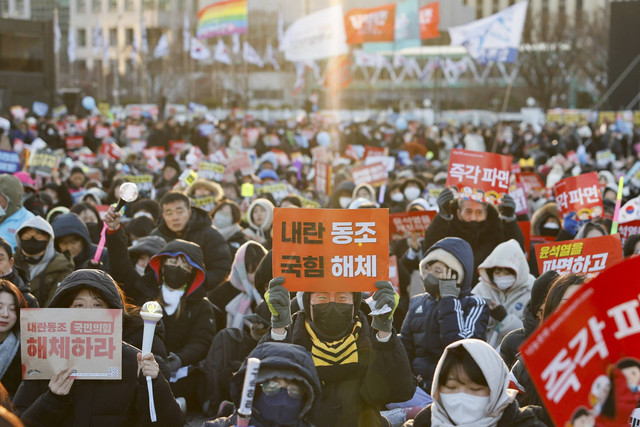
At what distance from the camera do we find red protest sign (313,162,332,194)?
12.8 meters

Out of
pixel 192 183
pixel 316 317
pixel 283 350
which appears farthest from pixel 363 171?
pixel 283 350

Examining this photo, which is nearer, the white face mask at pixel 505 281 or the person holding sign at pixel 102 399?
the person holding sign at pixel 102 399

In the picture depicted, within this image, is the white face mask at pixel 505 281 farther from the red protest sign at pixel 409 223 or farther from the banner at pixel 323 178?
the banner at pixel 323 178

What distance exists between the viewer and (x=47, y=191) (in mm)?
10781

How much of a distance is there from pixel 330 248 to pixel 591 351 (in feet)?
6.31

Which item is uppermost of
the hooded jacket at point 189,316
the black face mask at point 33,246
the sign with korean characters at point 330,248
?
the sign with korean characters at point 330,248

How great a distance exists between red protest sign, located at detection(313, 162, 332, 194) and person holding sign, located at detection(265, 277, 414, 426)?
845 cm

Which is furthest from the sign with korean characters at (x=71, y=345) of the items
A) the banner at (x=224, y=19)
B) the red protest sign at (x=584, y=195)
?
the banner at (x=224, y=19)

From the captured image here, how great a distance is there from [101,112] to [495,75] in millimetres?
57706

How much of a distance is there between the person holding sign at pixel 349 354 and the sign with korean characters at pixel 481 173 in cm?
415

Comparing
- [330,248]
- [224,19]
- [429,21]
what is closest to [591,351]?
[330,248]

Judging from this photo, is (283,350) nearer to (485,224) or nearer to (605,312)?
(605,312)

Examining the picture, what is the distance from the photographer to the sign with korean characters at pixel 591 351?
268cm

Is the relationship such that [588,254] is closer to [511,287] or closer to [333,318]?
[511,287]
